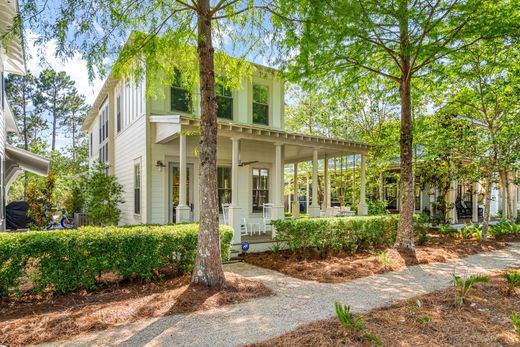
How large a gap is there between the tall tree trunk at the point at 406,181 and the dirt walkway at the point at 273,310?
1.29 m

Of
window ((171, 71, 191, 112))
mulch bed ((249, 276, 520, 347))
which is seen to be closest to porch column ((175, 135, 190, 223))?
window ((171, 71, 191, 112))

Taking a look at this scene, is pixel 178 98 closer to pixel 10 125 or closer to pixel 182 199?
pixel 182 199

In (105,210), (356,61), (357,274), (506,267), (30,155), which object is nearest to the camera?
(357,274)

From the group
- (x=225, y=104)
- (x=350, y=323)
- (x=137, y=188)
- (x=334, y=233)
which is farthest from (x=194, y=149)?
(x=350, y=323)

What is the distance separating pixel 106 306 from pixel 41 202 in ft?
27.1

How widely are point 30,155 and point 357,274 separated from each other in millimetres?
10813

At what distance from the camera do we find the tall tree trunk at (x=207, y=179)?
522cm

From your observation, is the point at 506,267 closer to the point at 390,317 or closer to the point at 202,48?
the point at 390,317

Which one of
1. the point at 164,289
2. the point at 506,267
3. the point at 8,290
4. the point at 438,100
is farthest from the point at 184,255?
the point at 438,100

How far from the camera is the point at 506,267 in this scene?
7430 millimetres

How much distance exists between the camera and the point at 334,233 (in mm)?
8586

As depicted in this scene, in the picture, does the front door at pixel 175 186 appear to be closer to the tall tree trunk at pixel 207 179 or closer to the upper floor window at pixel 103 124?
the tall tree trunk at pixel 207 179

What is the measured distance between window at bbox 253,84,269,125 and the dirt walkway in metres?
5.87

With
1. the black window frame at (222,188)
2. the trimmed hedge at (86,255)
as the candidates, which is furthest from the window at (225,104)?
the trimmed hedge at (86,255)
